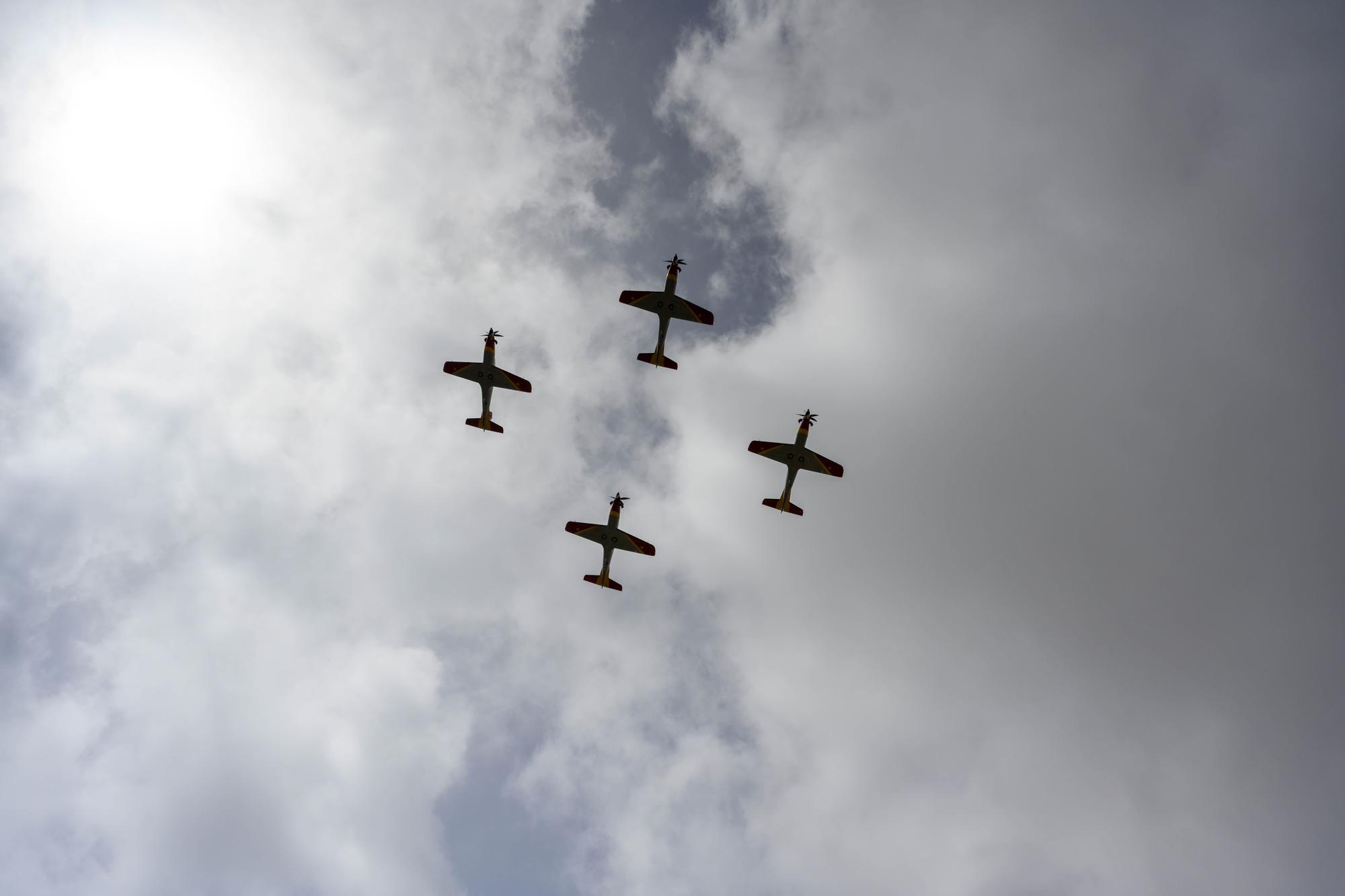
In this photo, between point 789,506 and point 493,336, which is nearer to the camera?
point 493,336

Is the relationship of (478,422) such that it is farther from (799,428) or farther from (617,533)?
(799,428)

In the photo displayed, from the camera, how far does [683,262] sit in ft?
342

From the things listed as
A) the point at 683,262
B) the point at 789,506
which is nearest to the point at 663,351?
the point at 683,262

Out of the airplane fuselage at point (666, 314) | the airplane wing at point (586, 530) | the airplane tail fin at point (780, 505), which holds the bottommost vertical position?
the airplane wing at point (586, 530)

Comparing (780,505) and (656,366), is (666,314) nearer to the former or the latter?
(656,366)

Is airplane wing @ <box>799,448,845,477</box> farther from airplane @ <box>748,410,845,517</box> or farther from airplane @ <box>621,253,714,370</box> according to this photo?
airplane @ <box>621,253,714,370</box>

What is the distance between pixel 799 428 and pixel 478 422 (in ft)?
166

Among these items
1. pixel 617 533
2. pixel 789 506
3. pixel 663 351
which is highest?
pixel 663 351

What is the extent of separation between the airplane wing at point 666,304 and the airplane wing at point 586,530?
34.4m

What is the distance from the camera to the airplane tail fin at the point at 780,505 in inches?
4496

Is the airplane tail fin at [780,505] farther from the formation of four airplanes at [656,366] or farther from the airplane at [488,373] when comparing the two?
the airplane at [488,373]

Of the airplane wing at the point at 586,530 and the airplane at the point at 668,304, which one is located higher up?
the airplane at the point at 668,304

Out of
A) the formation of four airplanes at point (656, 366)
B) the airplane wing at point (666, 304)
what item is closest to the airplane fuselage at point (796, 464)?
the formation of four airplanes at point (656, 366)

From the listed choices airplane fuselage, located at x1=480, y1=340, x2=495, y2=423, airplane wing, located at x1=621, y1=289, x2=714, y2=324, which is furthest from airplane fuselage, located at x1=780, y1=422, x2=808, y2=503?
airplane fuselage, located at x1=480, y1=340, x2=495, y2=423
